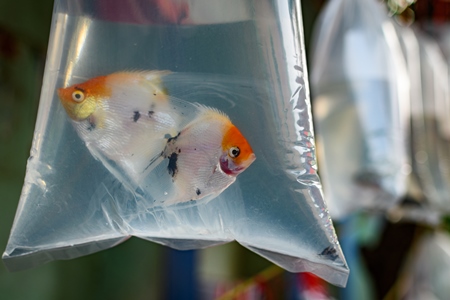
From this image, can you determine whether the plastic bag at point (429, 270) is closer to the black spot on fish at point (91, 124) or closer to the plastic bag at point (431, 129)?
the plastic bag at point (431, 129)

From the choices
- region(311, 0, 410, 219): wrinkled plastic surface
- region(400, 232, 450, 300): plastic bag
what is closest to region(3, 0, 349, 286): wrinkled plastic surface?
region(311, 0, 410, 219): wrinkled plastic surface

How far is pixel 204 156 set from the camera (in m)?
0.55

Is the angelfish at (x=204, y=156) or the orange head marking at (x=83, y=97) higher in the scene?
the orange head marking at (x=83, y=97)

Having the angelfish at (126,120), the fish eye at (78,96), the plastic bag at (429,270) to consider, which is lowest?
the plastic bag at (429,270)

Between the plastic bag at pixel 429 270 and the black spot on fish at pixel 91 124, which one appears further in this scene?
the plastic bag at pixel 429 270

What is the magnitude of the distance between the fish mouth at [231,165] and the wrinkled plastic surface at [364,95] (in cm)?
90

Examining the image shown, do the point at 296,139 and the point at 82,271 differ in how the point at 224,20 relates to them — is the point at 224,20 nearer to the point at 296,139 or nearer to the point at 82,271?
the point at 296,139

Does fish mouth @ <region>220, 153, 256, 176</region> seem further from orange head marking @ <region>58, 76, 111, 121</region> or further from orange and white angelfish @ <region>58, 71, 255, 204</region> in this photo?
orange head marking @ <region>58, 76, 111, 121</region>

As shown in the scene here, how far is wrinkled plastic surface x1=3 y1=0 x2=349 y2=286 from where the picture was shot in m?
0.56

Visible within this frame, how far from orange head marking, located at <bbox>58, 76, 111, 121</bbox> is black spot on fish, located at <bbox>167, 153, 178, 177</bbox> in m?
0.09

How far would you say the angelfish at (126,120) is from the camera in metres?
0.55

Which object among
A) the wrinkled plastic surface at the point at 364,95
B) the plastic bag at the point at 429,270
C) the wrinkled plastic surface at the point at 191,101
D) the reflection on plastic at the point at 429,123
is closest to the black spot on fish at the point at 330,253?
the wrinkled plastic surface at the point at 191,101

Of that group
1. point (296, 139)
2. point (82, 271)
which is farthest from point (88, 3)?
point (82, 271)

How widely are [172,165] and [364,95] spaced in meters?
0.94
